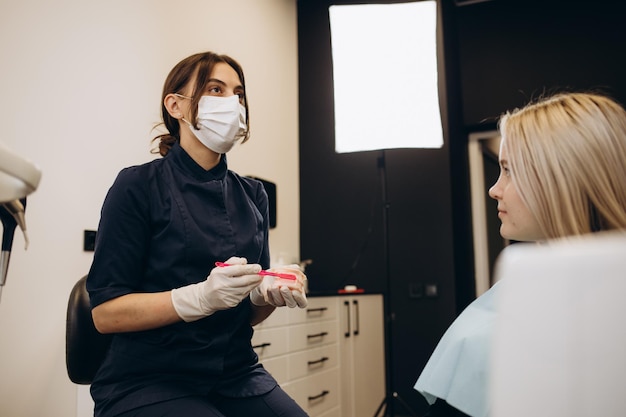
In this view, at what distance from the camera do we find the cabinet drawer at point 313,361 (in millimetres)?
2480

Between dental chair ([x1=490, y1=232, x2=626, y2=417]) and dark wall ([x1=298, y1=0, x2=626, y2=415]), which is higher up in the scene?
dark wall ([x1=298, y1=0, x2=626, y2=415])

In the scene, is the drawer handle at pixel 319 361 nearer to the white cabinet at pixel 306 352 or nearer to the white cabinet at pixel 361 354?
the white cabinet at pixel 306 352

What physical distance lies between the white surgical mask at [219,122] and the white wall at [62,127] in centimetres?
77

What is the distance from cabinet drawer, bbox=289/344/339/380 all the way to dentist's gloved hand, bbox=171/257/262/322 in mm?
1374

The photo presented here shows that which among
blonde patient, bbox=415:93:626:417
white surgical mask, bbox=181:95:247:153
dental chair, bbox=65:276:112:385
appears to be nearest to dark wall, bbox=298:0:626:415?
white surgical mask, bbox=181:95:247:153

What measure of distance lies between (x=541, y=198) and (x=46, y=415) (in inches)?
69.4

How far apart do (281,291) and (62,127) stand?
1178mm

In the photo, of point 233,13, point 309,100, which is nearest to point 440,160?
point 309,100

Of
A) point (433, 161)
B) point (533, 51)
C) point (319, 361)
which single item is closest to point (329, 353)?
point (319, 361)

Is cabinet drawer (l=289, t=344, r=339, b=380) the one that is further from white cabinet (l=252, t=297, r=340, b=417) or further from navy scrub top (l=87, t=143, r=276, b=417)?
navy scrub top (l=87, t=143, r=276, b=417)

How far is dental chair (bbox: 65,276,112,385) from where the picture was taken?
4.27 ft

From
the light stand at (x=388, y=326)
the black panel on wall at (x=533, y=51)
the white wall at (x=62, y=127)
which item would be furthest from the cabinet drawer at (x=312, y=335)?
the black panel on wall at (x=533, y=51)

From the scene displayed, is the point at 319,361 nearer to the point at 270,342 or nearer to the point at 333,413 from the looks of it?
the point at 333,413

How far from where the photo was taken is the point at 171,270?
1243 millimetres
